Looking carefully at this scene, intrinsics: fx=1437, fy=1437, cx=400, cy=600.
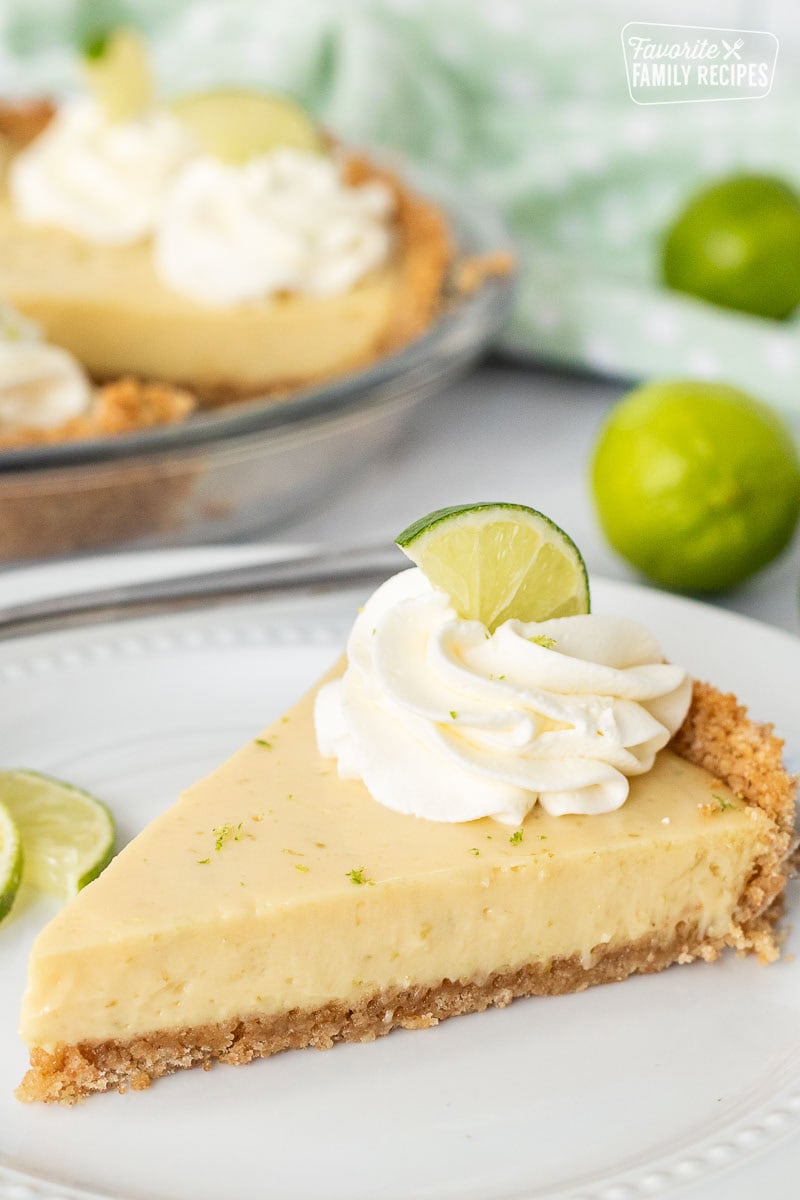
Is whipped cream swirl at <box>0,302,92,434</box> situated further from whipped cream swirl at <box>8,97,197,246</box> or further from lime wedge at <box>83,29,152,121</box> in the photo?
lime wedge at <box>83,29,152,121</box>

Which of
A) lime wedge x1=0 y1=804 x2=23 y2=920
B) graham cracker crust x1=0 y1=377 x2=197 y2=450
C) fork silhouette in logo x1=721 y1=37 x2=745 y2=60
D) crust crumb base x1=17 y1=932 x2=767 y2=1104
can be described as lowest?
crust crumb base x1=17 y1=932 x2=767 y2=1104

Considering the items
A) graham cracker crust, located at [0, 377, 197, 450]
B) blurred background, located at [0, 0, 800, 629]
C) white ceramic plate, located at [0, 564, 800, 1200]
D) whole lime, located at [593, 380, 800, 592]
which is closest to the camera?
white ceramic plate, located at [0, 564, 800, 1200]

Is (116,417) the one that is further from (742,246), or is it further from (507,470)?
(742,246)

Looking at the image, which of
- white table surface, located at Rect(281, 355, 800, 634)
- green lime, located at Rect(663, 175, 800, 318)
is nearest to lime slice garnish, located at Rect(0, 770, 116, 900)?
white table surface, located at Rect(281, 355, 800, 634)

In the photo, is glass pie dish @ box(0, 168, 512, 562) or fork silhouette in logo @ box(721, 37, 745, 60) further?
glass pie dish @ box(0, 168, 512, 562)

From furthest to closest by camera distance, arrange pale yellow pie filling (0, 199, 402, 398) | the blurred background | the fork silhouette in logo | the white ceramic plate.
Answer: pale yellow pie filling (0, 199, 402, 398), the blurred background, the fork silhouette in logo, the white ceramic plate

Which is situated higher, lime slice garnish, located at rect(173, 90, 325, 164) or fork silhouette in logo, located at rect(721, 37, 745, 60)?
fork silhouette in logo, located at rect(721, 37, 745, 60)
